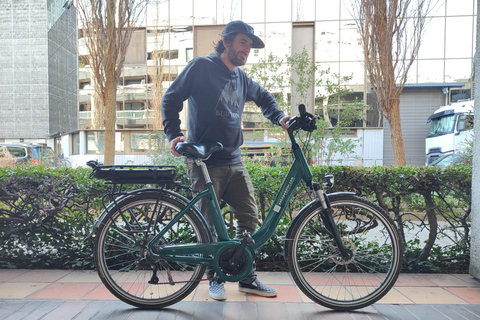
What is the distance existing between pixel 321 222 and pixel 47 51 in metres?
35.5

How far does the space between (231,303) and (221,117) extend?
1361mm

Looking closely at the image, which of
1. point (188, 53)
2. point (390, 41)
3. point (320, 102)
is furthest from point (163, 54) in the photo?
Result: point (390, 41)

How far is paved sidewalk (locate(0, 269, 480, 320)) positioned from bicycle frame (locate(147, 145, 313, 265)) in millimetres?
383

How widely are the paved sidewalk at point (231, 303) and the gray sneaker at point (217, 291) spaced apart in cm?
4

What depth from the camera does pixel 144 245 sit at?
2578 mm

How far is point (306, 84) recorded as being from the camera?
30.8ft

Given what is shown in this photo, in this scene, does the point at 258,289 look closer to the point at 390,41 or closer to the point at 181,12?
the point at 390,41

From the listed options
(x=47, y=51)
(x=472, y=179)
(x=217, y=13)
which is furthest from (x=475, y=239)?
(x=47, y=51)

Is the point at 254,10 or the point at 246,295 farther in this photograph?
the point at 254,10

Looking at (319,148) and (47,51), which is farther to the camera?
(47,51)

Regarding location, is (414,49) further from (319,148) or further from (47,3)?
(47,3)

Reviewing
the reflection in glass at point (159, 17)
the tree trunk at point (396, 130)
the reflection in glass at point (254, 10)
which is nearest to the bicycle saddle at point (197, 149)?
the tree trunk at point (396, 130)

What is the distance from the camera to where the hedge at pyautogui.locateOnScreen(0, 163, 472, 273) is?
346 centimetres

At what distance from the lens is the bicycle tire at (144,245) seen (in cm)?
257
